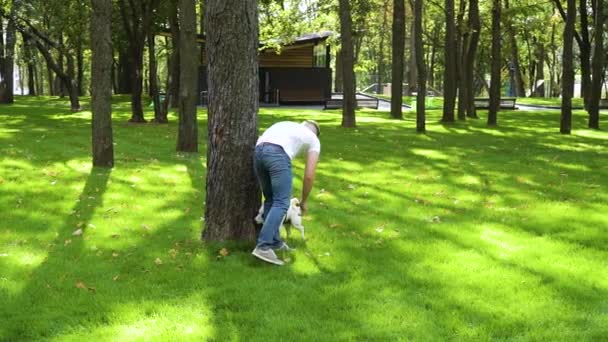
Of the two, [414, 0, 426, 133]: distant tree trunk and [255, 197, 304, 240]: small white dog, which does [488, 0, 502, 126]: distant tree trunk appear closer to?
[414, 0, 426, 133]: distant tree trunk

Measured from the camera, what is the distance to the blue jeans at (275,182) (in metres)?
5.72

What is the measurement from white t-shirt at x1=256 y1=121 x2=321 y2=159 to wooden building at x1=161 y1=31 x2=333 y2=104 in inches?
1309

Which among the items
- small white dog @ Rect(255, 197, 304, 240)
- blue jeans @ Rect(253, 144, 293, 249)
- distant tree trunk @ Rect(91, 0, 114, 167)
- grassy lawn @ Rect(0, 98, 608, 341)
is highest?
distant tree trunk @ Rect(91, 0, 114, 167)

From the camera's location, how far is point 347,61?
20484 mm

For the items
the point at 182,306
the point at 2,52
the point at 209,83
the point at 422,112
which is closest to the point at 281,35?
the point at 422,112

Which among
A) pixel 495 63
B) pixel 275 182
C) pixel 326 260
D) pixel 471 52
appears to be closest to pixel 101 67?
pixel 275 182

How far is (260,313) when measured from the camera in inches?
190

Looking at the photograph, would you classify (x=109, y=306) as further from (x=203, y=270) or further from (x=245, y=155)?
(x=245, y=155)

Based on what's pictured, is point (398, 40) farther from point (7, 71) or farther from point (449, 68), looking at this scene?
point (7, 71)

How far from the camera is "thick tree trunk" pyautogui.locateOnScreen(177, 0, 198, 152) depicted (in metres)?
13.7

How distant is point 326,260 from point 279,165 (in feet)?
3.70

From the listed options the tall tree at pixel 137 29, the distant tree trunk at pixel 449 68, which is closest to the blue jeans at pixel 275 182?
the tall tree at pixel 137 29

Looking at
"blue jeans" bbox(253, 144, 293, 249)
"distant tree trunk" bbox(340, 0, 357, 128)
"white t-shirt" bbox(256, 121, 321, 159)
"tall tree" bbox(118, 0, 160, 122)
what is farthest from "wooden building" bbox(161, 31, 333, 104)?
"blue jeans" bbox(253, 144, 293, 249)

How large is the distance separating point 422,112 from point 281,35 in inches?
338
